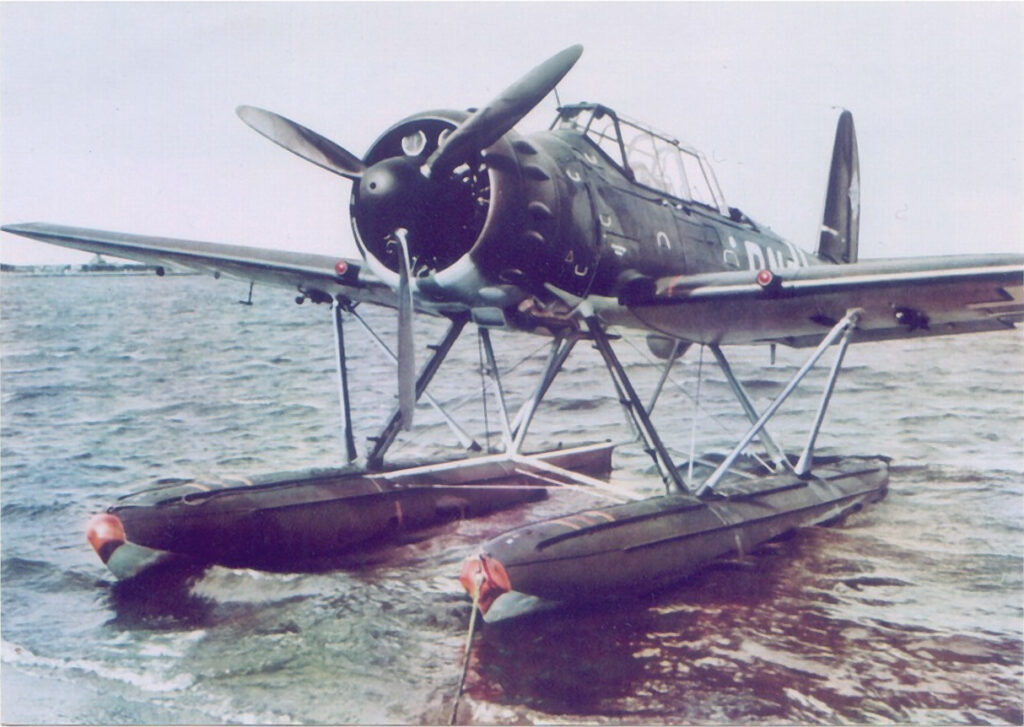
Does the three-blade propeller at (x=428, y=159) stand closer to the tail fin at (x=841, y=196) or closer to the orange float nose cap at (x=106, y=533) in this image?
the orange float nose cap at (x=106, y=533)

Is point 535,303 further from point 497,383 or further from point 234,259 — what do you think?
point 234,259

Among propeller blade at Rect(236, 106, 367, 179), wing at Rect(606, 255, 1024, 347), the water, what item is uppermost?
propeller blade at Rect(236, 106, 367, 179)

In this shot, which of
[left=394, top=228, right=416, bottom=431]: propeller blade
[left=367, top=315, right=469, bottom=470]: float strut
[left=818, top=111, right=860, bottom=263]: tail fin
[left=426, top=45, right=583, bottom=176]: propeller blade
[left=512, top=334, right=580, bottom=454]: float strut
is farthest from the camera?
[left=818, top=111, right=860, bottom=263]: tail fin

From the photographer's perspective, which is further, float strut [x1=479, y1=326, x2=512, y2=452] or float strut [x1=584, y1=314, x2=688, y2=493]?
float strut [x1=479, y1=326, x2=512, y2=452]

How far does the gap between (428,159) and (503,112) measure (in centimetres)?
64

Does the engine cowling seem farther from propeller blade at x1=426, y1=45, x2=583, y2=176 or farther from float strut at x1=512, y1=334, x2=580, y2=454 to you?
float strut at x1=512, y1=334, x2=580, y2=454

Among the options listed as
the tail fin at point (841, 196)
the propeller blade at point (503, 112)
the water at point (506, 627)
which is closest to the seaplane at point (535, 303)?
the propeller blade at point (503, 112)

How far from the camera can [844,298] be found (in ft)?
23.0

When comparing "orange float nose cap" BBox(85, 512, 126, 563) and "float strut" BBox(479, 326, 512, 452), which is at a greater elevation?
"float strut" BBox(479, 326, 512, 452)

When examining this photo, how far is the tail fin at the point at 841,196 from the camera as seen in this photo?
500 inches

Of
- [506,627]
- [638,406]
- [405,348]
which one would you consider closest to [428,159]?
[405,348]

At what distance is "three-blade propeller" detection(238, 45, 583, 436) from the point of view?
537cm

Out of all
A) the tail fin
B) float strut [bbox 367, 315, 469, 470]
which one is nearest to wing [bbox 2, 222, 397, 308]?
→ float strut [bbox 367, 315, 469, 470]

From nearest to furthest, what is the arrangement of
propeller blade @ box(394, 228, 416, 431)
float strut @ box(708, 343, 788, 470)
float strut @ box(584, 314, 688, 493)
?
propeller blade @ box(394, 228, 416, 431), float strut @ box(584, 314, 688, 493), float strut @ box(708, 343, 788, 470)
